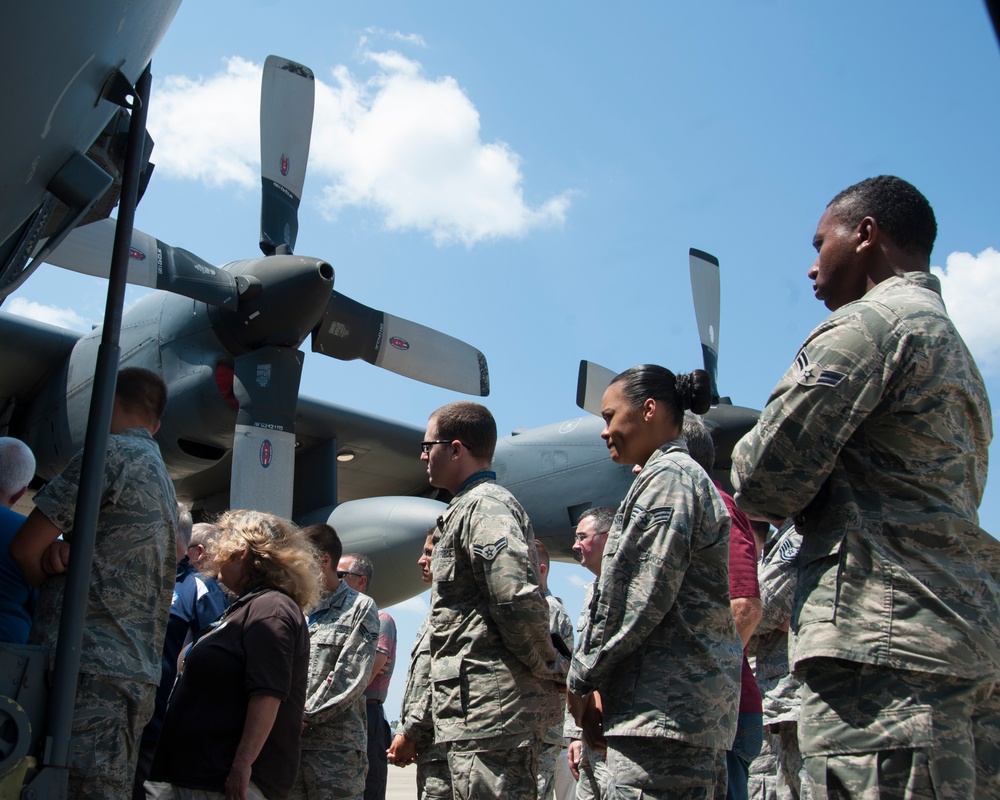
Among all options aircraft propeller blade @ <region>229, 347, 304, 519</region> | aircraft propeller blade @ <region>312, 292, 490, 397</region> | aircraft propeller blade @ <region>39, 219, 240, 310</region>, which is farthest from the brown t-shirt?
aircraft propeller blade @ <region>312, 292, 490, 397</region>

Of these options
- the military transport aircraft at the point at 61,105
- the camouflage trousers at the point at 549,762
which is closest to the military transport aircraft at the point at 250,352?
the camouflage trousers at the point at 549,762

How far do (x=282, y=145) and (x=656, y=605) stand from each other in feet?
27.7

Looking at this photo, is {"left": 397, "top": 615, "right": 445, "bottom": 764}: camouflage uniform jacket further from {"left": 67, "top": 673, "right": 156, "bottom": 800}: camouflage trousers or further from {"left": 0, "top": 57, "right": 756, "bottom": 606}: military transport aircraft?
{"left": 0, "top": 57, "right": 756, "bottom": 606}: military transport aircraft

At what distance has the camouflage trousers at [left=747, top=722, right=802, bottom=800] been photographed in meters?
4.30

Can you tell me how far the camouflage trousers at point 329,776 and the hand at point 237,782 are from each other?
4.30 feet

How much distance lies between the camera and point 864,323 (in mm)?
2051

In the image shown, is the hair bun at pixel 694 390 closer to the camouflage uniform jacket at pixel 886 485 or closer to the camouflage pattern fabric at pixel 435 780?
the camouflage uniform jacket at pixel 886 485

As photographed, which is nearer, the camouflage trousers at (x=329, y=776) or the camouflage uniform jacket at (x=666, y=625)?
the camouflage uniform jacket at (x=666, y=625)

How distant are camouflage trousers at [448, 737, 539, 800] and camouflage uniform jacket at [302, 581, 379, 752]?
1.34 m

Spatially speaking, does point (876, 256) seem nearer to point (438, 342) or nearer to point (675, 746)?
point (675, 746)

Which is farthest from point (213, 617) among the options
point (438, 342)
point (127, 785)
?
point (438, 342)

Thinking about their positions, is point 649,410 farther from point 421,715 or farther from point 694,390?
point 421,715

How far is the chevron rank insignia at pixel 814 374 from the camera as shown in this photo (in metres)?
2.02

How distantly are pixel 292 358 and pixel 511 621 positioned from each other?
21.5 feet
